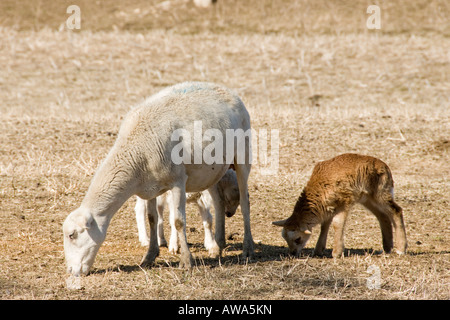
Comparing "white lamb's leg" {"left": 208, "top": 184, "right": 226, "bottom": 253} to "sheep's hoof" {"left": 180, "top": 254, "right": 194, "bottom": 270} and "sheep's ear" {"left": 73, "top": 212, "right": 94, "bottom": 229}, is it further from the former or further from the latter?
"sheep's ear" {"left": 73, "top": 212, "right": 94, "bottom": 229}

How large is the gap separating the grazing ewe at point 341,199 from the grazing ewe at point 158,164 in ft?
2.24

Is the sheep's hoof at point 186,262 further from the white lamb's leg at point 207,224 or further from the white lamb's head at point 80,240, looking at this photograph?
the white lamb's leg at point 207,224

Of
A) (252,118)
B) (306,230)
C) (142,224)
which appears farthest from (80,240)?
(252,118)

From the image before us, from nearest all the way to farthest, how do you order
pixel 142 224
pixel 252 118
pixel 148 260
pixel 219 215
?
pixel 148 260
pixel 219 215
pixel 142 224
pixel 252 118

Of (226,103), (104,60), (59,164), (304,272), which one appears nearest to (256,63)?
(104,60)

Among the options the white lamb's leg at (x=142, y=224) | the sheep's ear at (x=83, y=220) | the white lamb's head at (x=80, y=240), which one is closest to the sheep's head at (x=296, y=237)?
the white lamb's leg at (x=142, y=224)

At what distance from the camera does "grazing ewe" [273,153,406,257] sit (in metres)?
7.89

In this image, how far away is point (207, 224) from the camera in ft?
28.8

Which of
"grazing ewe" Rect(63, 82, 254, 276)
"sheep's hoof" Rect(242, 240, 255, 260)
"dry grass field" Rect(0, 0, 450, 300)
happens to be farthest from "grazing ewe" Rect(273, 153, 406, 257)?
"grazing ewe" Rect(63, 82, 254, 276)

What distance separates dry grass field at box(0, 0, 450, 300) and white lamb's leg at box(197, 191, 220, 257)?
30 centimetres

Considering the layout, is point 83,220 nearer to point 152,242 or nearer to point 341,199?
point 152,242

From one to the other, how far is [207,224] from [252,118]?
19.3 feet

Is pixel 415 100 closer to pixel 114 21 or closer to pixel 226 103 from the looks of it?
pixel 226 103

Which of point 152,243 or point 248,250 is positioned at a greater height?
point 152,243
